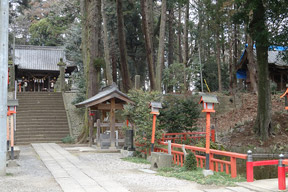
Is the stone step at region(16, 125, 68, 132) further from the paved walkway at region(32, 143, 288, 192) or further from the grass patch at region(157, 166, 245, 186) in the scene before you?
the grass patch at region(157, 166, 245, 186)

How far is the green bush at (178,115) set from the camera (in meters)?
16.1

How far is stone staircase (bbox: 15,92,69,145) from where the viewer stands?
20109 mm

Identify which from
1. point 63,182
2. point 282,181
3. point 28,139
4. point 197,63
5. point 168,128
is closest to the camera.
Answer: point 282,181

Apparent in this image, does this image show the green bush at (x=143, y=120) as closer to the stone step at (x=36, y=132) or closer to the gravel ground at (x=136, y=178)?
the gravel ground at (x=136, y=178)

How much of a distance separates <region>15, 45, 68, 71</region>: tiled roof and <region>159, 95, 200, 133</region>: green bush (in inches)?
805

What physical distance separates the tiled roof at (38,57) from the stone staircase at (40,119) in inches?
327

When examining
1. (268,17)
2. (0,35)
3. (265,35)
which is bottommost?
(0,35)

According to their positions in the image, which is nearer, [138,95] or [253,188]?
[253,188]

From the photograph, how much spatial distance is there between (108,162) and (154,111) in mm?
2476

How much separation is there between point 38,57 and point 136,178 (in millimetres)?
29687

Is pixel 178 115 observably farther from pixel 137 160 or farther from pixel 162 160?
pixel 162 160

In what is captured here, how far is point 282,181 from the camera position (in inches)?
269

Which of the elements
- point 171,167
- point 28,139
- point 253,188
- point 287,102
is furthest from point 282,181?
point 28,139

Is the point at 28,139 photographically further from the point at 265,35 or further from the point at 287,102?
the point at 287,102
